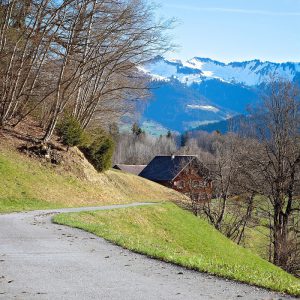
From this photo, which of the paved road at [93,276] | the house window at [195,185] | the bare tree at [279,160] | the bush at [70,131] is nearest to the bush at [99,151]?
the bush at [70,131]

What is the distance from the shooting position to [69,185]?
1090 inches

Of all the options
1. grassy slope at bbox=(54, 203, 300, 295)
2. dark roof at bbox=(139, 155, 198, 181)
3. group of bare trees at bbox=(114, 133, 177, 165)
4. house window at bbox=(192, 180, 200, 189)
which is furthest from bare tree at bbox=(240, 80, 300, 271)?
group of bare trees at bbox=(114, 133, 177, 165)

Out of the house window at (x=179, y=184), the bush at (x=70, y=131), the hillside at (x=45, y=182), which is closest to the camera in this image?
the hillside at (x=45, y=182)

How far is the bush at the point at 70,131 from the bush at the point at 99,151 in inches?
173

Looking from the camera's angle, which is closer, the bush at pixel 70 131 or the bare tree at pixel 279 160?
the bare tree at pixel 279 160

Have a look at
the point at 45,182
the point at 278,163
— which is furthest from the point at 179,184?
the point at 45,182

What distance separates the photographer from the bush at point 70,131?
3070 centimetres

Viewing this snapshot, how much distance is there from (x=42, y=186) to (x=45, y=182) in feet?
2.32

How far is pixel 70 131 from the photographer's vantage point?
30625 mm

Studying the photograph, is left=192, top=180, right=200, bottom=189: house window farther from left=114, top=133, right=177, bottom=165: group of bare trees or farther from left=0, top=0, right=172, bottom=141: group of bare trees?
left=114, top=133, right=177, bottom=165: group of bare trees

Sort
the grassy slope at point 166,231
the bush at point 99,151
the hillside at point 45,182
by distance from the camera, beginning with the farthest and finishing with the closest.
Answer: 1. the bush at point 99,151
2. the hillside at point 45,182
3. the grassy slope at point 166,231

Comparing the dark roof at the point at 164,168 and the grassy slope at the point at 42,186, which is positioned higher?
the dark roof at the point at 164,168

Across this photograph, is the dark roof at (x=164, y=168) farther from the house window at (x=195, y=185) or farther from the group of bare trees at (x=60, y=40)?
the group of bare trees at (x=60, y=40)

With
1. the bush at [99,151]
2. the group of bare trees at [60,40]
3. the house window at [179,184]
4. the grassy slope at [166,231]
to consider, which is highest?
the group of bare trees at [60,40]
